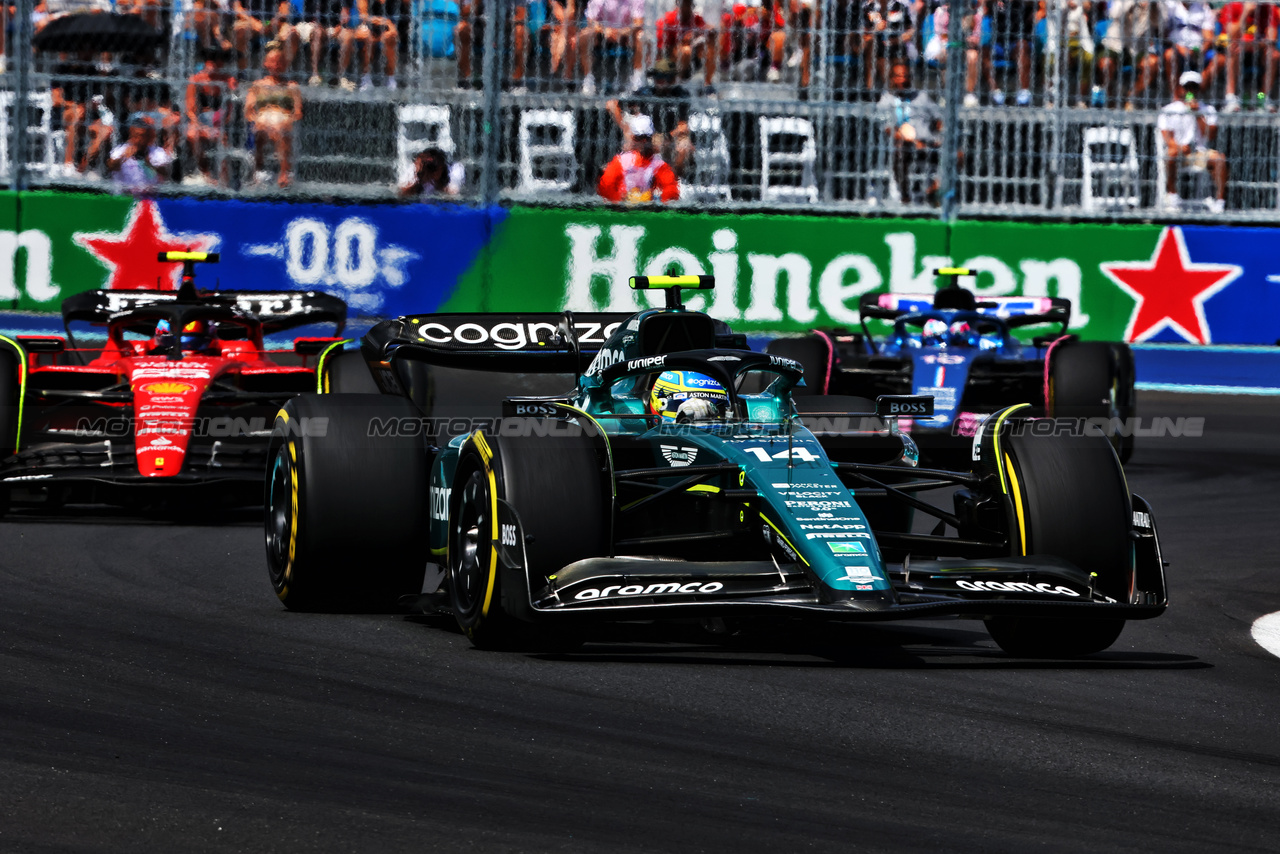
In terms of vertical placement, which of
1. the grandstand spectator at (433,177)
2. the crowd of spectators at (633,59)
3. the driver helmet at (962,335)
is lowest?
the driver helmet at (962,335)

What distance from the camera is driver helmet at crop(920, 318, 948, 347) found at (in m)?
14.8

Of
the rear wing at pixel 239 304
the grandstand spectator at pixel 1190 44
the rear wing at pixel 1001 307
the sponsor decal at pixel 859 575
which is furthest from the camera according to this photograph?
the grandstand spectator at pixel 1190 44

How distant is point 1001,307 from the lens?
1580 centimetres

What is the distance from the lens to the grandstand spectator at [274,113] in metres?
17.0

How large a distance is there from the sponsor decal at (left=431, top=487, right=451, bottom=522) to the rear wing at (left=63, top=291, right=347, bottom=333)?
16.6 ft

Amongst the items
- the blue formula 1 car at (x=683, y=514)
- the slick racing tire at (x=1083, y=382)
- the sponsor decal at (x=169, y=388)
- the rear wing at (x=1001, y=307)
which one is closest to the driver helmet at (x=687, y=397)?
the blue formula 1 car at (x=683, y=514)

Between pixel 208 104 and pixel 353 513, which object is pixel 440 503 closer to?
pixel 353 513

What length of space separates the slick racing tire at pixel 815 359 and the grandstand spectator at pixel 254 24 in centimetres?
563

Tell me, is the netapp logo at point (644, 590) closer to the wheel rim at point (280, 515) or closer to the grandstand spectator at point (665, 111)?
the wheel rim at point (280, 515)

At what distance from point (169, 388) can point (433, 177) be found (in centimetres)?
714

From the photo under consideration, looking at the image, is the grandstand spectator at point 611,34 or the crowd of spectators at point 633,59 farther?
the grandstand spectator at point 611,34

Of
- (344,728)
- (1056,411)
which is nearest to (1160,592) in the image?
(344,728)

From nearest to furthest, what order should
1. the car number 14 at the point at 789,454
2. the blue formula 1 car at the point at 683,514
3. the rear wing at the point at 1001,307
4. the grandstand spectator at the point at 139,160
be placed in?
the blue formula 1 car at the point at 683,514 < the car number 14 at the point at 789,454 < the rear wing at the point at 1001,307 < the grandstand spectator at the point at 139,160

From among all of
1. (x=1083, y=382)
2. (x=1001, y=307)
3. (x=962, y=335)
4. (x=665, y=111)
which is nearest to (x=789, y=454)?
(x=1083, y=382)
